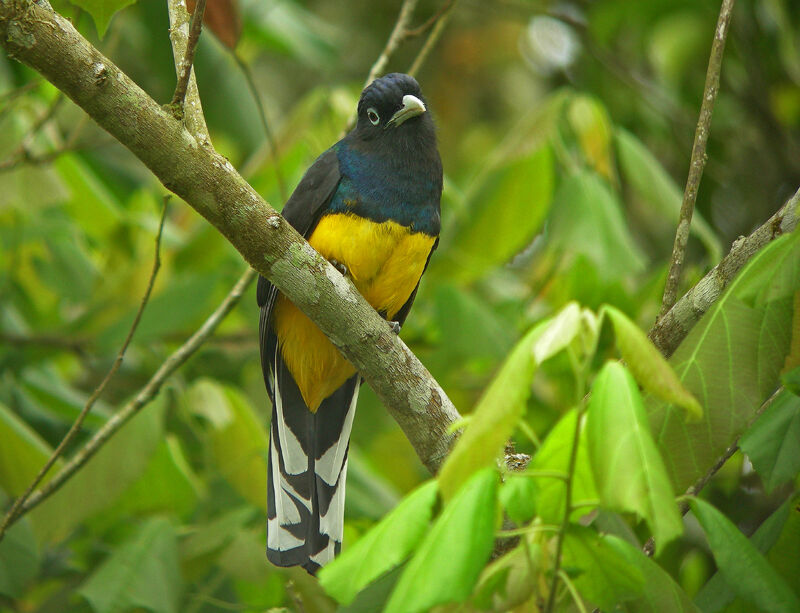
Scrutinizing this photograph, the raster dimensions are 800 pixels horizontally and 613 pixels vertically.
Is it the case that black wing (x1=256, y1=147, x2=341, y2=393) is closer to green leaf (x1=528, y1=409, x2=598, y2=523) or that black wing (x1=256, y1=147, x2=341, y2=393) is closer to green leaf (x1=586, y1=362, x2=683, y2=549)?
green leaf (x1=528, y1=409, x2=598, y2=523)

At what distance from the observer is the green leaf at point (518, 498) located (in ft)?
4.95

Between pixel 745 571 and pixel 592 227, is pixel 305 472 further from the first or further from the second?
pixel 745 571

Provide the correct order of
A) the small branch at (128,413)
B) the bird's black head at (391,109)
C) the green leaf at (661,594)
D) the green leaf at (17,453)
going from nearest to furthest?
the green leaf at (661,594), the small branch at (128,413), the green leaf at (17,453), the bird's black head at (391,109)

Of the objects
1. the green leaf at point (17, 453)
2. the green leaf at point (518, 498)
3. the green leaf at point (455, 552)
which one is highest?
the green leaf at point (17, 453)

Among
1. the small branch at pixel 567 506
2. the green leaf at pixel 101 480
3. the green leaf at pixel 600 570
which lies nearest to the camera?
the small branch at pixel 567 506

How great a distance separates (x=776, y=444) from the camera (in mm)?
2029

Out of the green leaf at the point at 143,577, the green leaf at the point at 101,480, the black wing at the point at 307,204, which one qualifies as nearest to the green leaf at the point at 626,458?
the green leaf at the point at 143,577

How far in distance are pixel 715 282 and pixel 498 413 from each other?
4.21 feet

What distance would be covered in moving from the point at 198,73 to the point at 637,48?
3.64 metres

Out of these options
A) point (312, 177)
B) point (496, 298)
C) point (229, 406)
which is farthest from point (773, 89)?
point (229, 406)

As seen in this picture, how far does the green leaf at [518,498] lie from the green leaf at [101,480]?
7.24ft

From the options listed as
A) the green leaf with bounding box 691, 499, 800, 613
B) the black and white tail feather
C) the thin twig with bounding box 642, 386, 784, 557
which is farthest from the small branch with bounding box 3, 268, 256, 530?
the green leaf with bounding box 691, 499, 800, 613

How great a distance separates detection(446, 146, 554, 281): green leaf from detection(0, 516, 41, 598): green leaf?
2.31 m

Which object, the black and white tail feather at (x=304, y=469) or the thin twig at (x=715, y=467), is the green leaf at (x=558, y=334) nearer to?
the thin twig at (x=715, y=467)
